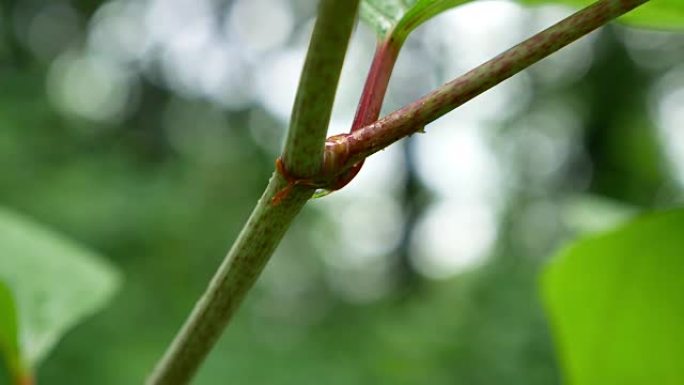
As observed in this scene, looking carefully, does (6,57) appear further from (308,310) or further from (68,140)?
(308,310)

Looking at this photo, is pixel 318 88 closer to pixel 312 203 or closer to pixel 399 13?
pixel 399 13

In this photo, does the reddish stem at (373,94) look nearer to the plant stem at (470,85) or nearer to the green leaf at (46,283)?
the plant stem at (470,85)

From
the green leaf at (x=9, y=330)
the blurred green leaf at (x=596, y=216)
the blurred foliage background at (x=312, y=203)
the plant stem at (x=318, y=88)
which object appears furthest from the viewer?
the blurred foliage background at (x=312, y=203)

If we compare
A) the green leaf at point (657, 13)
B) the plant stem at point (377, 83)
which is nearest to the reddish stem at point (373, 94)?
the plant stem at point (377, 83)

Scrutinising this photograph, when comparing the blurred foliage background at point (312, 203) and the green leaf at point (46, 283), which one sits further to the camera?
the blurred foliage background at point (312, 203)

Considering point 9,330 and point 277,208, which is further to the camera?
point 9,330

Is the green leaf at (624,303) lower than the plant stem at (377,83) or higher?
lower

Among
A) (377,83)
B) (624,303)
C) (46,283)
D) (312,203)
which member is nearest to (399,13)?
(377,83)

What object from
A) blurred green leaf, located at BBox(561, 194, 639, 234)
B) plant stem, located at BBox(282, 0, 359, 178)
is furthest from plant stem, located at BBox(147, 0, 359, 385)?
blurred green leaf, located at BBox(561, 194, 639, 234)
